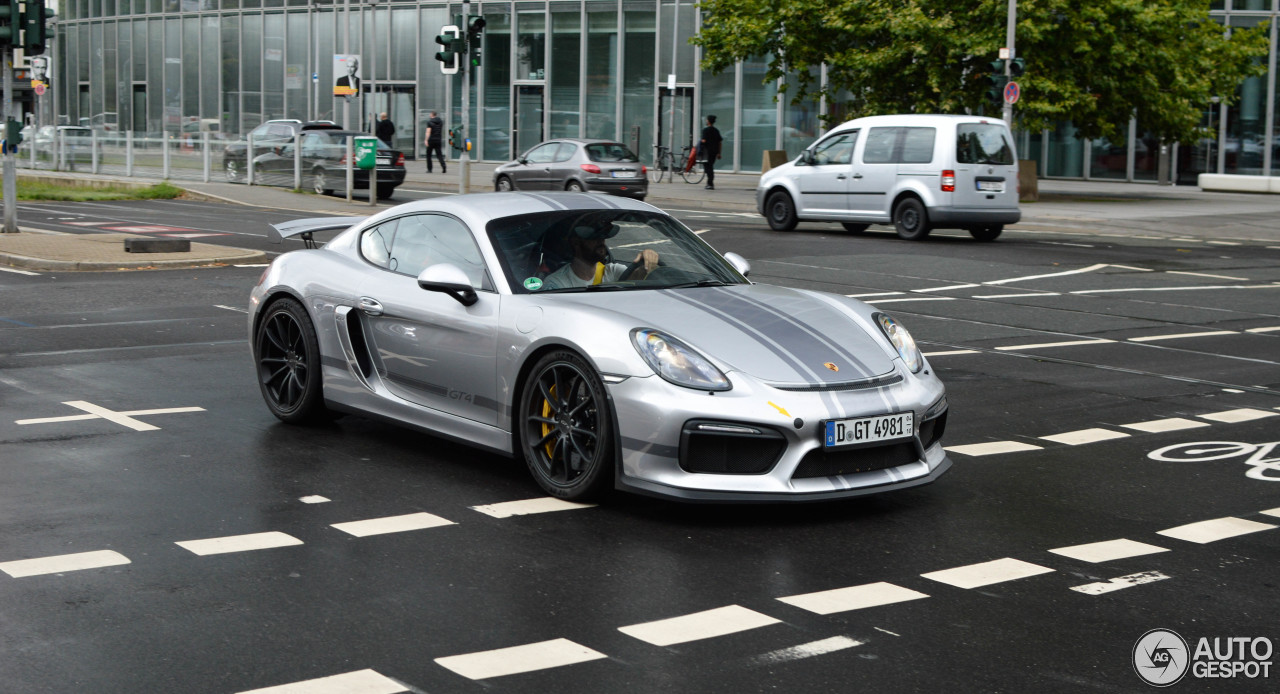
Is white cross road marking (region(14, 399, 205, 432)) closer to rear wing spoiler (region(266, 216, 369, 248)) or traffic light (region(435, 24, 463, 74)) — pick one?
rear wing spoiler (region(266, 216, 369, 248))

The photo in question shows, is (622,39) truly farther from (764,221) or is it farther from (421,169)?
(764,221)

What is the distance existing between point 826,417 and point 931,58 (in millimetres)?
28131

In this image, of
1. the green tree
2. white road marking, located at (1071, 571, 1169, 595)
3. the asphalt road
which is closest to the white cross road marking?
the asphalt road

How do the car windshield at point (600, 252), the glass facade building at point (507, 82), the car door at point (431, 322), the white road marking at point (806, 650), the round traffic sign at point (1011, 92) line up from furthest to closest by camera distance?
1. the glass facade building at point (507, 82)
2. the round traffic sign at point (1011, 92)
3. the car windshield at point (600, 252)
4. the car door at point (431, 322)
5. the white road marking at point (806, 650)

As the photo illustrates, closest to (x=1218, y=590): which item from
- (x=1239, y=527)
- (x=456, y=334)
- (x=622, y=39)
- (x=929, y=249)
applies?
(x=1239, y=527)

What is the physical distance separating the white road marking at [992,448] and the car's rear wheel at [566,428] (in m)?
2.28

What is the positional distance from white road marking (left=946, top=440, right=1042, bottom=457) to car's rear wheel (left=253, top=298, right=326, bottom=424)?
3.38 m

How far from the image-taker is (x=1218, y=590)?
525 centimetres

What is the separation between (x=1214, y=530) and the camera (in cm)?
613

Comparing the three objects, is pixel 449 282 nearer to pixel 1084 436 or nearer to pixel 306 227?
pixel 306 227

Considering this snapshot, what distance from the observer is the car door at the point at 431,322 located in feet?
22.4

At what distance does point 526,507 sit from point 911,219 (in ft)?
57.8

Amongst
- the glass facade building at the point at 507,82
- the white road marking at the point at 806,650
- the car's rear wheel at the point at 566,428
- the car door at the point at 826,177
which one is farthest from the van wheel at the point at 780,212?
the white road marking at the point at 806,650

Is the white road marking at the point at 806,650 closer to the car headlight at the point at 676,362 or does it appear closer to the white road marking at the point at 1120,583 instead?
the white road marking at the point at 1120,583
